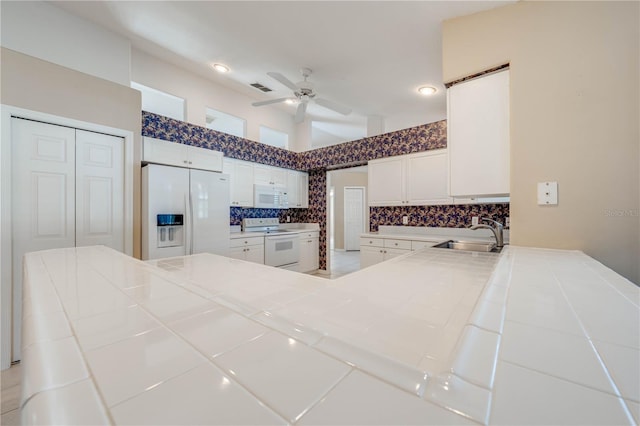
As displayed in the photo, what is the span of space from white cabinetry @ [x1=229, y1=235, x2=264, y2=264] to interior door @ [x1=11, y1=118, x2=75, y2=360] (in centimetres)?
164

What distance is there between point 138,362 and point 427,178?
12.0 ft

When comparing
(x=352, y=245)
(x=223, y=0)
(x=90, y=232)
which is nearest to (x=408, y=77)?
(x=223, y=0)

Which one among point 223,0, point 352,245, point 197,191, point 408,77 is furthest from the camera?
point 352,245

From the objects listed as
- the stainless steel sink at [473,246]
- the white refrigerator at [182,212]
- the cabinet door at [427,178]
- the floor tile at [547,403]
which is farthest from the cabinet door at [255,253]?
the floor tile at [547,403]

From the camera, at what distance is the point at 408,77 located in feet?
11.0

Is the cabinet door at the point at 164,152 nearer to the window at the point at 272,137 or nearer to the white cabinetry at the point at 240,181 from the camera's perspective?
the white cabinetry at the point at 240,181

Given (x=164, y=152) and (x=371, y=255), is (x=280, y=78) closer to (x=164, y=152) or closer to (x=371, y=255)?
(x=164, y=152)

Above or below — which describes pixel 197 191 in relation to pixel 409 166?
below

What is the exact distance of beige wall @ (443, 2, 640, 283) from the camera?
1294 millimetres

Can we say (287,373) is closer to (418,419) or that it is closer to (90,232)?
(418,419)

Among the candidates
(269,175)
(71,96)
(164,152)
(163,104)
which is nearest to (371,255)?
(269,175)

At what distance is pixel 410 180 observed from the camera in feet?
12.0

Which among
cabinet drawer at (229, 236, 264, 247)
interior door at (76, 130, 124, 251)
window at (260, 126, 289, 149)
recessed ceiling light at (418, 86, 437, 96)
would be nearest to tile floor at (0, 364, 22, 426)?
interior door at (76, 130, 124, 251)

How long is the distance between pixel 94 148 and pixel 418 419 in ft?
11.0
